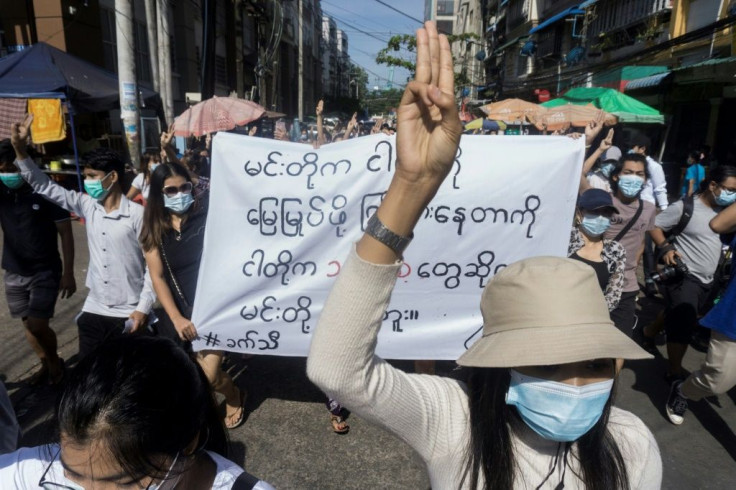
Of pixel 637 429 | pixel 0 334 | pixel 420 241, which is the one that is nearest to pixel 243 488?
pixel 637 429

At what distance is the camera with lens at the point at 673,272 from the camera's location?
153 inches

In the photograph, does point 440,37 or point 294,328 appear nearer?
point 440,37

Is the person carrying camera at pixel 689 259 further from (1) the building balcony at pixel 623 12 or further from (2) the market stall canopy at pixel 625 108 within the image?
(1) the building balcony at pixel 623 12

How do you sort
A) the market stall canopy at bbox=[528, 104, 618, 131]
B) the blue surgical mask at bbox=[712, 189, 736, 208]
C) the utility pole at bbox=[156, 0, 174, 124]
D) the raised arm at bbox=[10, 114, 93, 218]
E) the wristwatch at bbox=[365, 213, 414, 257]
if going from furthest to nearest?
1. the utility pole at bbox=[156, 0, 174, 124]
2. the market stall canopy at bbox=[528, 104, 618, 131]
3. the blue surgical mask at bbox=[712, 189, 736, 208]
4. the raised arm at bbox=[10, 114, 93, 218]
5. the wristwatch at bbox=[365, 213, 414, 257]

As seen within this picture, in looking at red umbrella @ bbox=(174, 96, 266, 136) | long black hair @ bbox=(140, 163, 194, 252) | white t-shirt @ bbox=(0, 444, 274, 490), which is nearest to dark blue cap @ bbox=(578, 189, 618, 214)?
long black hair @ bbox=(140, 163, 194, 252)

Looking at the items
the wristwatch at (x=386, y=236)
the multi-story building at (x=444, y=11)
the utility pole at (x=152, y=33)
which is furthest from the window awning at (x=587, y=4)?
the multi-story building at (x=444, y=11)

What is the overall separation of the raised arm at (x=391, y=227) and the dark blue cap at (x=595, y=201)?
253cm

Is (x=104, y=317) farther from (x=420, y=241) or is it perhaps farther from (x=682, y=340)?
(x=682, y=340)

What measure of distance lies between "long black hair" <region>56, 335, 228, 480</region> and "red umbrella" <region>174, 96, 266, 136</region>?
8205 mm

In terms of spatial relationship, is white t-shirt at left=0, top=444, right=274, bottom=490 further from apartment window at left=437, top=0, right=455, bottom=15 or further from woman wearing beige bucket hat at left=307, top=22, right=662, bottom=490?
apartment window at left=437, top=0, right=455, bottom=15

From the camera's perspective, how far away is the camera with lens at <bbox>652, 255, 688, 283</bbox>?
153 inches

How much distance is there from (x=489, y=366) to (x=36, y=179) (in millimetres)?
3444

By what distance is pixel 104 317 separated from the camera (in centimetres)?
339

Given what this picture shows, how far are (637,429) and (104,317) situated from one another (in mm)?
3154
